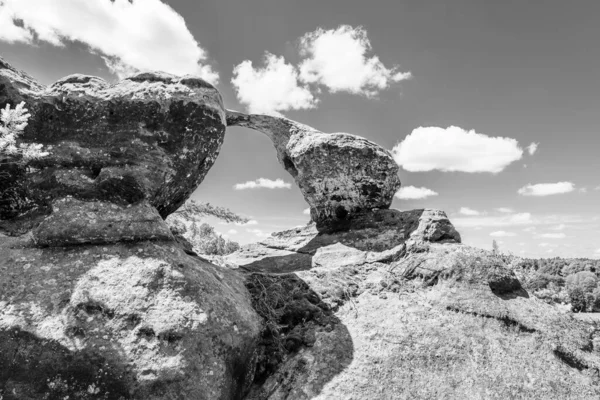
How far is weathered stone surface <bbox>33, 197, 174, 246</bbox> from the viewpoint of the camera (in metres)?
7.45

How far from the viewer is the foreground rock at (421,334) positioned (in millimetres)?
7152

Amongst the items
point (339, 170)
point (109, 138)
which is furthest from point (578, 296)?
Answer: point (109, 138)

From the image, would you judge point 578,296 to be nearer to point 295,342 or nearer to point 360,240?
point 360,240

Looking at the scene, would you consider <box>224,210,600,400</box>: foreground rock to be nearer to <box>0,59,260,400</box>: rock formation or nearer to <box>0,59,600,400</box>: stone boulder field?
<box>0,59,600,400</box>: stone boulder field

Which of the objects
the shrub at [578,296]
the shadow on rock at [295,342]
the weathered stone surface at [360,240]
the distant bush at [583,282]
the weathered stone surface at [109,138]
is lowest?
the shrub at [578,296]

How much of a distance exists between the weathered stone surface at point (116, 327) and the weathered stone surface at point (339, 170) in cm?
879

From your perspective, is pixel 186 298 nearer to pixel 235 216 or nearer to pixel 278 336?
pixel 278 336

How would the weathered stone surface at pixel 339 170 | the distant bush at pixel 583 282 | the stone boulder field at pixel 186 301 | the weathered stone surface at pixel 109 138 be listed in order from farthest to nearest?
the distant bush at pixel 583 282 < the weathered stone surface at pixel 339 170 < the weathered stone surface at pixel 109 138 < the stone boulder field at pixel 186 301

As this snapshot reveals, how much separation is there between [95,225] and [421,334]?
28.0ft

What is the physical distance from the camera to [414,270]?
10.7 m

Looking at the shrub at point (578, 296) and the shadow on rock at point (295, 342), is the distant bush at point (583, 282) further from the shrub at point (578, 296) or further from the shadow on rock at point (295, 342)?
the shadow on rock at point (295, 342)

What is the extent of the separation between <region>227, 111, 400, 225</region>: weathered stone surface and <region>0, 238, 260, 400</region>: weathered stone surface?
879 centimetres

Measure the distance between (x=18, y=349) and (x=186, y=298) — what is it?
9.43 feet

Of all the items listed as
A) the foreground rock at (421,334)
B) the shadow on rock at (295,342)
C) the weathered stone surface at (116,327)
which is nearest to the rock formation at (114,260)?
the weathered stone surface at (116,327)
